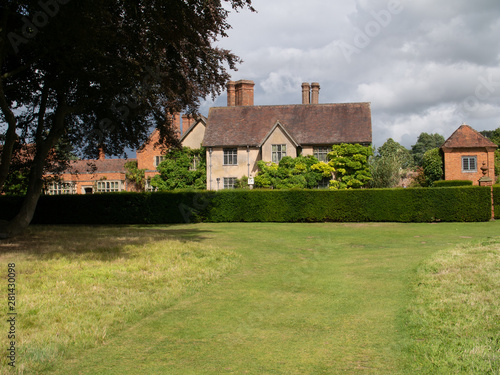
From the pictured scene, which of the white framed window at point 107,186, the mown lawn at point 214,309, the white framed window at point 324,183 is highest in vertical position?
the white framed window at point 107,186

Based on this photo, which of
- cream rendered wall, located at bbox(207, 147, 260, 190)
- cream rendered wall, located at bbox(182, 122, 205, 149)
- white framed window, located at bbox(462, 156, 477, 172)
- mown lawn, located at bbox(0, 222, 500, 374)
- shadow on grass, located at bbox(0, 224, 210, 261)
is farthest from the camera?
white framed window, located at bbox(462, 156, 477, 172)

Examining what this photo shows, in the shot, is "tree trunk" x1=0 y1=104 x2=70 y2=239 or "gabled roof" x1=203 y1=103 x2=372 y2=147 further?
"gabled roof" x1=203 y1=103 x2=372 y2=147

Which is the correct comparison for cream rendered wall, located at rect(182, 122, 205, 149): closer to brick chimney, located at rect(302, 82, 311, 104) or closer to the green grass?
brick chimney, located at rect(302, 82, 311, 104)

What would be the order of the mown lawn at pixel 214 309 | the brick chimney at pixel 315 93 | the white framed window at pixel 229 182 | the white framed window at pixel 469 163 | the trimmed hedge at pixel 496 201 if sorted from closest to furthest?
the mown lawn at pixel 214 309
the trimmed hedge at pixel 496 201
the white framed window at pixel 229 182
the white framed window at pixel 469 163
the brick chimney at pixel 315 93

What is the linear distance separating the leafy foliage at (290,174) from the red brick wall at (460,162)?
15.7m

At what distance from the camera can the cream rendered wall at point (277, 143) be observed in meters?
42.6

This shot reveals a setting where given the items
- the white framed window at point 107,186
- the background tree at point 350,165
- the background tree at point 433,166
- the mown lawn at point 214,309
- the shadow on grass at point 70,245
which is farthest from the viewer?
the white framed window at point 107,186

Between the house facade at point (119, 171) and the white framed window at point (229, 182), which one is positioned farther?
the house facade at point (119, 171)

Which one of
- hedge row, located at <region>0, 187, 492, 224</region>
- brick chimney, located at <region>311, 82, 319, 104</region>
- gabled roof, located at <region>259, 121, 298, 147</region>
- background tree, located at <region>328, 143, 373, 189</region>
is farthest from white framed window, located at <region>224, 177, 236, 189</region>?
hedge row, located at <region>0, 187, 492, 224</region>

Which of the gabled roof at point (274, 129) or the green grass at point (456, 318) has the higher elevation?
the gabled roof at point (274, 129)

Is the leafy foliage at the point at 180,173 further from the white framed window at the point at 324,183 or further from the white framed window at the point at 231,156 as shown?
the white framed window at the point at 324,183

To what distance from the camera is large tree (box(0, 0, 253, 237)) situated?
13.2m

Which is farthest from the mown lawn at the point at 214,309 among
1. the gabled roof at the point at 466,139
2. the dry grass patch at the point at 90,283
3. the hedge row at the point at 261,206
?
the gabled roof at the point at 466,139

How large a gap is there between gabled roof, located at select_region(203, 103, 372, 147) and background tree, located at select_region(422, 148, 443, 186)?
34.5 feet
